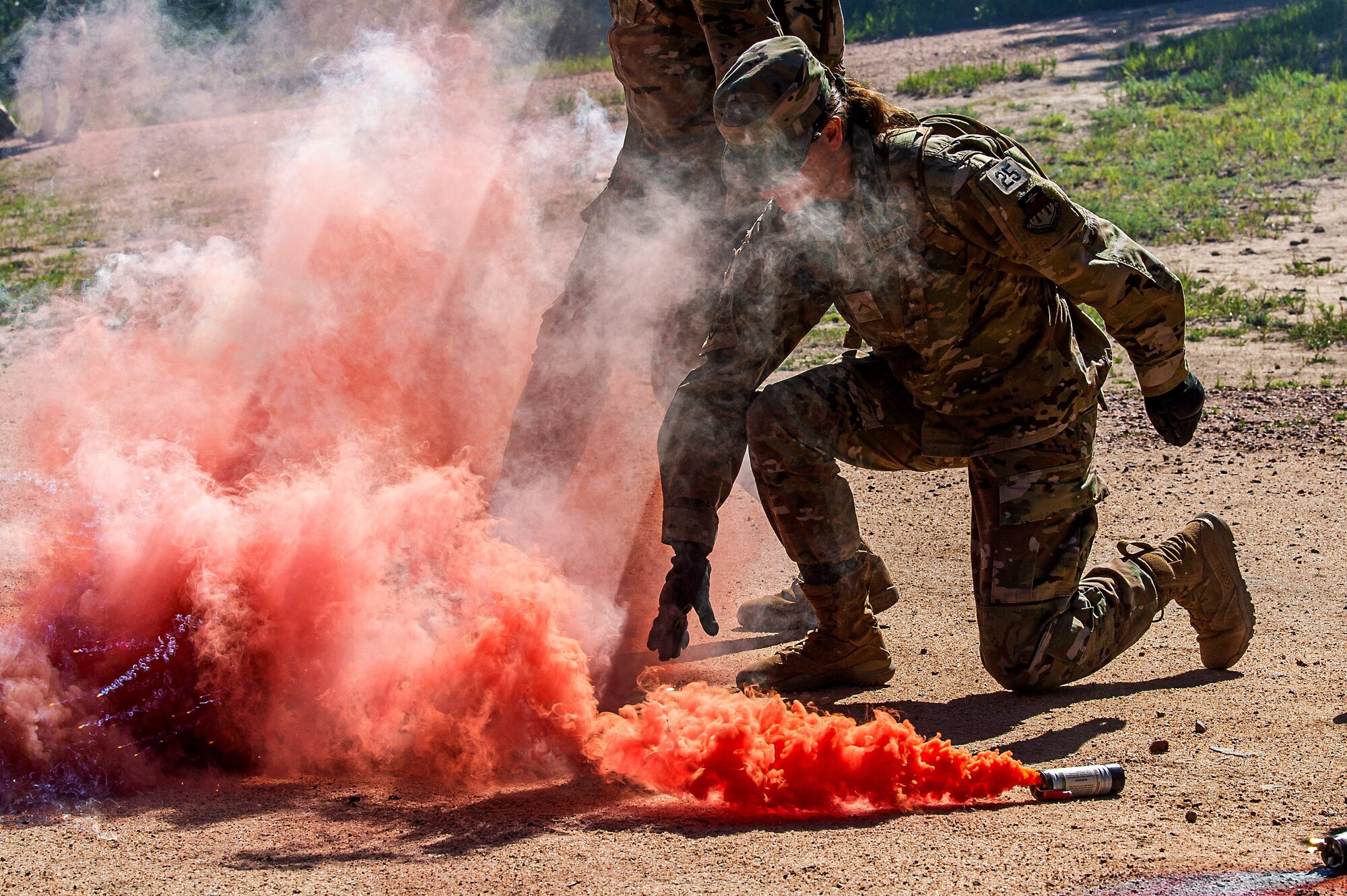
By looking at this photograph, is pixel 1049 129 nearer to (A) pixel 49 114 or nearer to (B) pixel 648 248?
(B) pixel 648 248

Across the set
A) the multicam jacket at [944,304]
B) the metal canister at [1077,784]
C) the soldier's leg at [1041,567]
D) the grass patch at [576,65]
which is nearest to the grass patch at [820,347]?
the multicam jacket at [944,304]

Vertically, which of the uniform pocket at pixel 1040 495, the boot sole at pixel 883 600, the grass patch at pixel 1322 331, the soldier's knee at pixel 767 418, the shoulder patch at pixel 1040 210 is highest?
the shoulder patch at pixel 1040 210

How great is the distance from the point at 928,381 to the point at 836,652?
0.81m

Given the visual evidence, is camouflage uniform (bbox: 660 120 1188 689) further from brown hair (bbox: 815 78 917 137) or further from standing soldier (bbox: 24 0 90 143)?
standing soldier (bbox: 24 0 90 143)

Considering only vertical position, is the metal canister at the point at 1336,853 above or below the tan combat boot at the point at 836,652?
below

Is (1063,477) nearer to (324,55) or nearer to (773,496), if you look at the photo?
(773,496)

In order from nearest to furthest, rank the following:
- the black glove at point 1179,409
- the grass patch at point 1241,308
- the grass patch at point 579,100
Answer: the black glove at point 1179,409 → the grass patch at point 1241,308 → the grass patch at point 579,100

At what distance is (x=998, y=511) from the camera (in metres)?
3.36

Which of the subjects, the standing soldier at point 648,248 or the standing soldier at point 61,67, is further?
the standing soldier at point 61,67

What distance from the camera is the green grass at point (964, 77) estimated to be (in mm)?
12984

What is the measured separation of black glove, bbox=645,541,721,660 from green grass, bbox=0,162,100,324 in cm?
675

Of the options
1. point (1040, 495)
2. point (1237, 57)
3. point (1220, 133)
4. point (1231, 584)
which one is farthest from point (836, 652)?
point (1237, 57)

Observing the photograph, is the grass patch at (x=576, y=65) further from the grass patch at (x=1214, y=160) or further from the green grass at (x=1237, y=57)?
the grass patch at (x=1214, y=160)

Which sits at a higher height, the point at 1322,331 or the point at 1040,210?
the point at 1040,210
